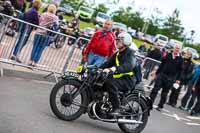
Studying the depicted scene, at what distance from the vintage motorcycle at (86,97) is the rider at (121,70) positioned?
102 mm

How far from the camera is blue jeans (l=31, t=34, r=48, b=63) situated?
12.8m

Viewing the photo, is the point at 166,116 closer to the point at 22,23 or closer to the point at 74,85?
the point at 22,23

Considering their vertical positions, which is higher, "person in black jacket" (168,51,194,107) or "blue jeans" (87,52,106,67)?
"blue jeans" (87,52,106,67)

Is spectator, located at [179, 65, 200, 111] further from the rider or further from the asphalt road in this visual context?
the rider

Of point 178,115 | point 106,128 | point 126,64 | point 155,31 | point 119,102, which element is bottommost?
point 155,31

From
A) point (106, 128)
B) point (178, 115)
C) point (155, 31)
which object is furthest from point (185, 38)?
point (106, 128)

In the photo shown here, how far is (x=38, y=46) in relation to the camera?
12.9 m

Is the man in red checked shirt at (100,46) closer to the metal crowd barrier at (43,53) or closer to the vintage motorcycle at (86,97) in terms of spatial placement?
the metal crowd barrier at (43,53)

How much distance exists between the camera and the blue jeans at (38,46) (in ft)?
42.1

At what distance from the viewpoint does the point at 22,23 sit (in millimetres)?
12352

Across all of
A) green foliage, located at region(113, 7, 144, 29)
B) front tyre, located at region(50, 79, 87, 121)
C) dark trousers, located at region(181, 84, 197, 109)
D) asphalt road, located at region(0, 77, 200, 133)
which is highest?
front tyre, located at region(50, 79, 87, 121)

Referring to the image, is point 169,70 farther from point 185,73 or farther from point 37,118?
point 37,118

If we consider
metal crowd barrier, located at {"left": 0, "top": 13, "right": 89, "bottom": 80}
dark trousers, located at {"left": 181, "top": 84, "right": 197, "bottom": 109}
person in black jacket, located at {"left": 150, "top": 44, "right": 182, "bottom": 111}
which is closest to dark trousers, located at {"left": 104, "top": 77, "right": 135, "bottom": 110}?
metal crowd barrier, located at {"left": 0, "top": 13, "right": 89, "bottom": 80}

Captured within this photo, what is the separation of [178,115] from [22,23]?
5.20 m
